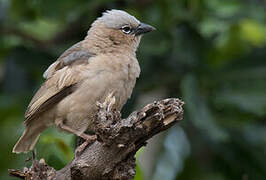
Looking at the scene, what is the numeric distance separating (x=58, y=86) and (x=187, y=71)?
2.36 metres

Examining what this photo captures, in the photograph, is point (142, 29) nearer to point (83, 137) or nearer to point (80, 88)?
point (80, 88)

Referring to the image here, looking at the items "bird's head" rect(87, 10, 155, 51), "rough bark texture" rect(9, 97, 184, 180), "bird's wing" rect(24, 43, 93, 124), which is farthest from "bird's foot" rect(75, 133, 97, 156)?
"bird's head" rect(87, 10, 155, 51)

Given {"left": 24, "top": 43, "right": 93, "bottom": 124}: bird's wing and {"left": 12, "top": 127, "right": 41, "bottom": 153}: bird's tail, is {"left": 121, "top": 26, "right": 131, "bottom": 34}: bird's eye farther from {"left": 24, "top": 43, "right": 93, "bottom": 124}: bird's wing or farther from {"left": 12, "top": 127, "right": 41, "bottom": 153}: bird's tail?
{"left": 12, "top": 127, "right": 41, "bottom": 153}: bird's tail

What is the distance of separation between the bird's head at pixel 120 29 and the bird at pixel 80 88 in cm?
8

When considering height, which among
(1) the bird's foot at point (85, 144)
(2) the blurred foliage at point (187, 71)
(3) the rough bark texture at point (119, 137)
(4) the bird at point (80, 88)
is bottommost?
(2) the blurred foliage at point (187, 71)

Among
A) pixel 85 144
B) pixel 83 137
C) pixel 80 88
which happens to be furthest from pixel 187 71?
pixel 85 144

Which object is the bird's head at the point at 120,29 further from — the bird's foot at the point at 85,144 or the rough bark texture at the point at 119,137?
the rough bark texture at the point at 119,137

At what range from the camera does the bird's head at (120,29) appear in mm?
6461

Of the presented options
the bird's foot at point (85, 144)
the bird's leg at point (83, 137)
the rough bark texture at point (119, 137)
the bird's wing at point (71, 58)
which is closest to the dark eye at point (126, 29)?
the bird's wing at point (71, 58)

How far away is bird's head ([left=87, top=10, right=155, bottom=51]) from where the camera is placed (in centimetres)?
646

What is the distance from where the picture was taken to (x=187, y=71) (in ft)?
26.2

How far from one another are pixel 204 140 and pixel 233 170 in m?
0.46

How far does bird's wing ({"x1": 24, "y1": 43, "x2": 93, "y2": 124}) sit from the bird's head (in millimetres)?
389

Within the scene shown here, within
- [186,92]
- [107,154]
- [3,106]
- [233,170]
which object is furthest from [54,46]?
[107,154]
